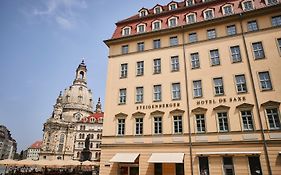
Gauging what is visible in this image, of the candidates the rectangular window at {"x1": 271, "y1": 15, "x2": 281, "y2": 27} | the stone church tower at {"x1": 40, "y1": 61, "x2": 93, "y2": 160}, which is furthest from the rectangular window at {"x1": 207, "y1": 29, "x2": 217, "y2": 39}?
the stone church tower at {"x1": 40, "y1": 61, "x2": 93, "y2": 160}

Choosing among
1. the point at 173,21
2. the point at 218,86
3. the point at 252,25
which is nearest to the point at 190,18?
the point at 173,21

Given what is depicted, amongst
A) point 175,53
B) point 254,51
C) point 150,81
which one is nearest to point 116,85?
point 150,81

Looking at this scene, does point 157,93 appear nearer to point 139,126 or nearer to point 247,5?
point 139,126

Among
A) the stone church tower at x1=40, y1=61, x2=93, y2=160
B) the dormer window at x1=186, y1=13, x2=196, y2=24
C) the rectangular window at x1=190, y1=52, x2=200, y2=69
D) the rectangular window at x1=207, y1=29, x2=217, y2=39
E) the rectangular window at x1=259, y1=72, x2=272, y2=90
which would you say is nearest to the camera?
the rectangular window at x1=259, y1=72, x2=272, y2=90

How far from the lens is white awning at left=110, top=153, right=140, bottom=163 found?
71.5ft

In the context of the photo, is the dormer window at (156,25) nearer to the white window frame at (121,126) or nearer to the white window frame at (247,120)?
the white window frame at (121,126)

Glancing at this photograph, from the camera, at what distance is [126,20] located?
30141 mm

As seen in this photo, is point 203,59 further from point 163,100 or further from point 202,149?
point 202,149

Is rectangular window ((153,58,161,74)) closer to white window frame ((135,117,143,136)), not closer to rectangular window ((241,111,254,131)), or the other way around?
white window frame ((135,117,143,136))

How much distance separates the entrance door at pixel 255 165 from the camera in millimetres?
18547

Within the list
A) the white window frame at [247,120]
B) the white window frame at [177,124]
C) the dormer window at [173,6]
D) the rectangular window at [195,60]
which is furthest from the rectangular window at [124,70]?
the white window frame at [247,120]

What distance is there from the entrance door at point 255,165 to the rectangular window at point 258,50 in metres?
9.84

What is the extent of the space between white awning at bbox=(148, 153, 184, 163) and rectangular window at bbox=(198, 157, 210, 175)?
187 centimetres

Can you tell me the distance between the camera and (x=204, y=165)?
2033 centimetres
